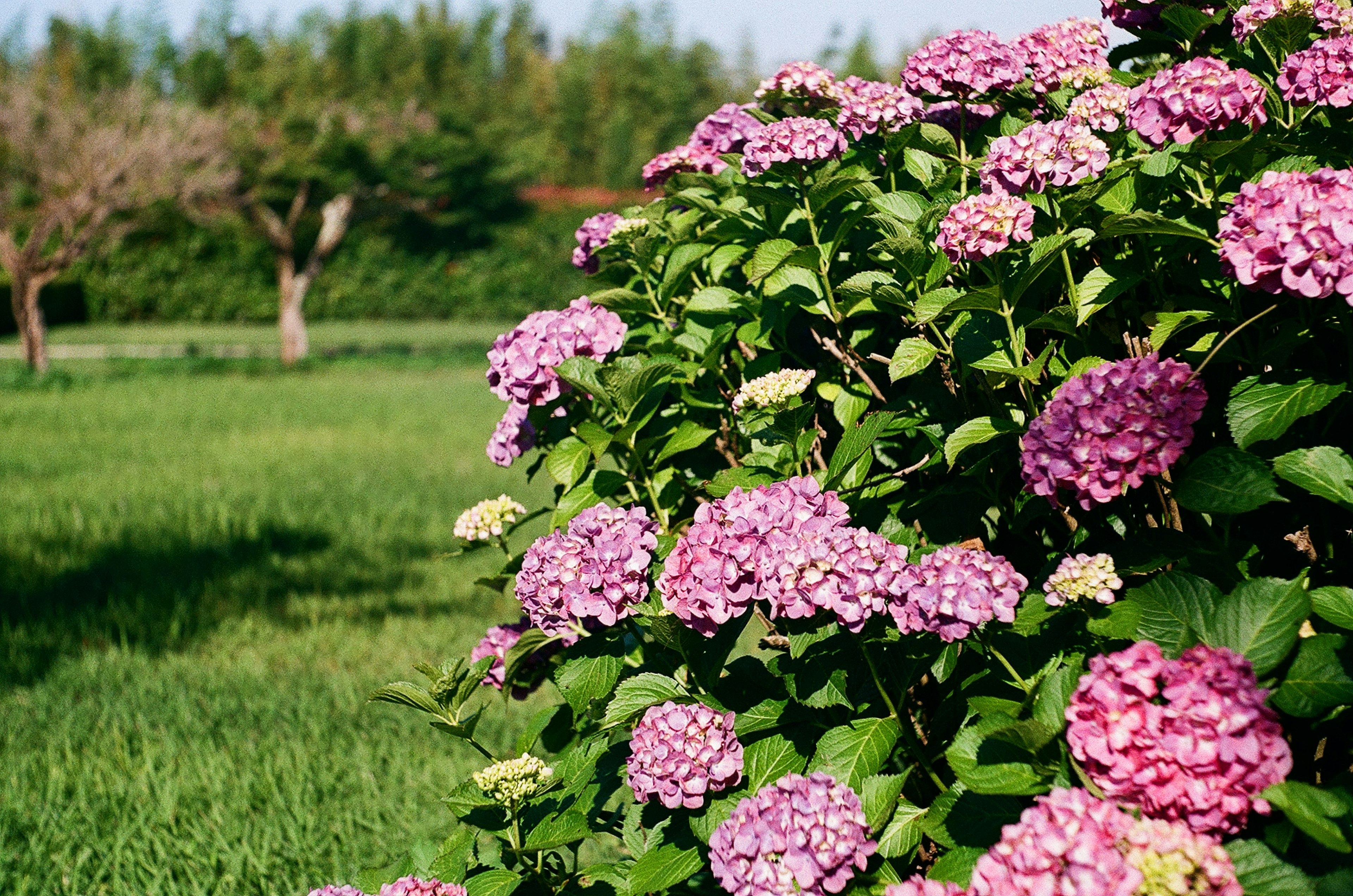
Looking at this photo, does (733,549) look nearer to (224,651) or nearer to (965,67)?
(965,67)

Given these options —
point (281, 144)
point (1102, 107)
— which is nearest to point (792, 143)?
point (1102, 107)

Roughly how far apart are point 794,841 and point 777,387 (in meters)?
0.58

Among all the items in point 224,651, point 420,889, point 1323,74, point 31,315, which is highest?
point 1323,74

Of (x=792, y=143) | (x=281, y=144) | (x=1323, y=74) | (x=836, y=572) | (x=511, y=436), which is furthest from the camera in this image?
(x=281, y=144)

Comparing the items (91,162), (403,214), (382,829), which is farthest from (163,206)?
(382,829)

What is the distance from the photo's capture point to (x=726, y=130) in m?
2.07

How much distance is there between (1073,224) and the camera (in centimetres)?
154

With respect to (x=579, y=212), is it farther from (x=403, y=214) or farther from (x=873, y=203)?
(x=873, y=203)

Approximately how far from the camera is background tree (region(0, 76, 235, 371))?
13711 mm

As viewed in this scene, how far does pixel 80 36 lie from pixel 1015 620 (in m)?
62.7

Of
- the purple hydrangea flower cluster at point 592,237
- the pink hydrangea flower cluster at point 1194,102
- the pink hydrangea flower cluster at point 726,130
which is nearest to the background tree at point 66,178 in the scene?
the purple hydrangea flower cluster at point 592,237

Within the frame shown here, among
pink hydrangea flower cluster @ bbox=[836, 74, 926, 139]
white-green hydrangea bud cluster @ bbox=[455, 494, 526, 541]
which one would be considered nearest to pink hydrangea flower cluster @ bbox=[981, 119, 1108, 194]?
pink hydrangea flower cluster @ bbox=[836, 74, 926, 139]

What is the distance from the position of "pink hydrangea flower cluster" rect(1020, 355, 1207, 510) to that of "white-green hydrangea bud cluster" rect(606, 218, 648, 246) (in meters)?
0.87

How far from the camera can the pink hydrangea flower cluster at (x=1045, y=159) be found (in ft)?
4.42
